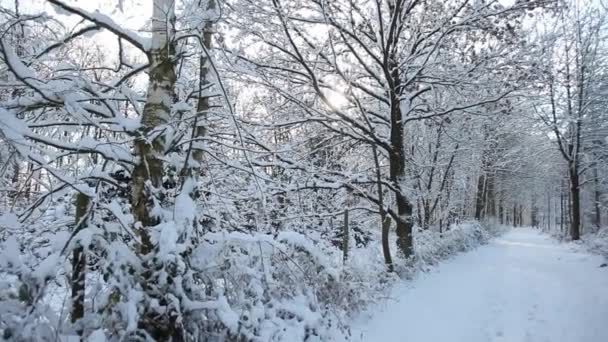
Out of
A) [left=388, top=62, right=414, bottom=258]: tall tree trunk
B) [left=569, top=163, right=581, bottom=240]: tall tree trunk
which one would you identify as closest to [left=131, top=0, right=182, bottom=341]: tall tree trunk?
[left=388, top=62, right=414, bottom=258]: tall tree trunk

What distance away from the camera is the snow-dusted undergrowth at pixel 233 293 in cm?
240

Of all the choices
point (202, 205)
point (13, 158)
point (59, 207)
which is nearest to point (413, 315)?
point (202, 205)

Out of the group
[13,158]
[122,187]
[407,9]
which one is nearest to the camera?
[13,158]

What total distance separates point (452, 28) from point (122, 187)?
7022mm

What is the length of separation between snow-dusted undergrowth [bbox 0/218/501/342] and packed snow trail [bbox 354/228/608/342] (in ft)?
2.90

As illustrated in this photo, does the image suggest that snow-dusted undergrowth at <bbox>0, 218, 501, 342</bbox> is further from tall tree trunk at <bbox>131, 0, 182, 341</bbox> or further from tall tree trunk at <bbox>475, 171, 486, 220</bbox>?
tall tree trunk at <bbox>475, 171, 486, 220</bbox>

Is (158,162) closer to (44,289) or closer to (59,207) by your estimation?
(59,207)

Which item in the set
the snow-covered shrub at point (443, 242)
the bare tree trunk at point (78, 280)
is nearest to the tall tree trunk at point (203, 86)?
the bare tree trunk at point (78, 280)

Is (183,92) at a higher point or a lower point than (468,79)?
lower

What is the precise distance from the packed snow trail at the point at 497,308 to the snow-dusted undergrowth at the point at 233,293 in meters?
0.88

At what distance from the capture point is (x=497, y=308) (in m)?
6.16

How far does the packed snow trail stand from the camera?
494 centimetres

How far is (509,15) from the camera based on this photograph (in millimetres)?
7656

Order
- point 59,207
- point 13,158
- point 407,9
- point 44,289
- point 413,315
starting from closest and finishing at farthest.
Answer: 1. point 44,289
2. point 13,158
3. point 59,207
4. point 413,315
5. point 407,9
